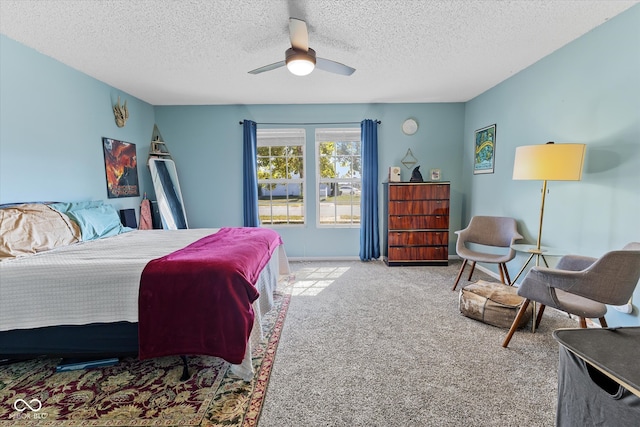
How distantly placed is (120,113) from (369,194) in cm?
356

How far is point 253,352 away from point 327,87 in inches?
122

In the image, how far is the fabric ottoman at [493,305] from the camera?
2.31 m

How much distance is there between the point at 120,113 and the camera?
3584 millimetres

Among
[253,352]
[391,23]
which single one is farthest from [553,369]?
[391,23]

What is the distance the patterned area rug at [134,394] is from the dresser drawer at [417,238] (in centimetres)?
259

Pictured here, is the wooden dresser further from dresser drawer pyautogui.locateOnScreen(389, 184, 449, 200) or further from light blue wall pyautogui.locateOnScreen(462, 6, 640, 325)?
light blue wall pyautogui.locateOnScreen(462, 6, 640, 325)

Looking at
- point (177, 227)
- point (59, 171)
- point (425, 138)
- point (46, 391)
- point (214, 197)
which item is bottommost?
point (46, 391)

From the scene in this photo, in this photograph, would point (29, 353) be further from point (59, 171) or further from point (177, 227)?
point (177, 227)

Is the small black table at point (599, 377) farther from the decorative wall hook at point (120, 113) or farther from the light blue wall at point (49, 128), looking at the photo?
the decorative wall hook at point (120, 113)

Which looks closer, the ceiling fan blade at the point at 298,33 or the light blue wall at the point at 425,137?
the ceiling fan blade at the point at 298,33

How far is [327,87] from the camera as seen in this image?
3.57 m

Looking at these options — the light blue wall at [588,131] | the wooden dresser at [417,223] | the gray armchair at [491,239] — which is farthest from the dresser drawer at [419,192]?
the light blue wall at [588,131]

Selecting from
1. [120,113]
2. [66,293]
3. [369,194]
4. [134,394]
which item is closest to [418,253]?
[369,194]

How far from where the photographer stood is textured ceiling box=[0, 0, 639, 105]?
1958mm
